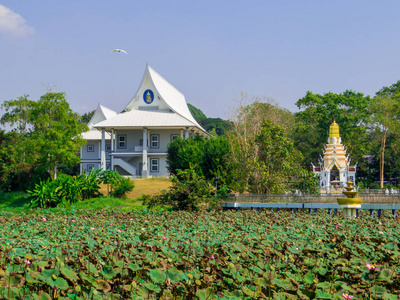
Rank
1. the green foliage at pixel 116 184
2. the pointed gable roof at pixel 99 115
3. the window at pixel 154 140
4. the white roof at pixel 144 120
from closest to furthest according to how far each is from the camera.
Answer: the green foliage at pixel 116 184
the white roof at pixel 144 120
the window at pixel 154 140
the pointed gable roof at pixel 99 115

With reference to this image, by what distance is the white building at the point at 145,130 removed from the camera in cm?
4009

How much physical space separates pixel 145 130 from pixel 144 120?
1.14 m

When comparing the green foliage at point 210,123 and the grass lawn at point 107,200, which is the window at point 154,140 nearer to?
the grass lawn at point 107,200

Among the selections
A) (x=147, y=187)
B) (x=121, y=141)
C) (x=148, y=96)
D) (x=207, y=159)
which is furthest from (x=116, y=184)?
(x=148, y=96)

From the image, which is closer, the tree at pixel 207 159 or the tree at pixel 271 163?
the tree at pixel 271 163

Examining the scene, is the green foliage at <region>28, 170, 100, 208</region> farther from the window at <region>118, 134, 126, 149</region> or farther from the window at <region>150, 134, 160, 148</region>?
the window at <region>118, 134, 126, 149</region>

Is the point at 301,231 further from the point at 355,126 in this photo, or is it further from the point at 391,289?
the point at 355,126

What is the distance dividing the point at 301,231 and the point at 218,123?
224 feet

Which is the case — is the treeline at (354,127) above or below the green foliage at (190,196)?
above

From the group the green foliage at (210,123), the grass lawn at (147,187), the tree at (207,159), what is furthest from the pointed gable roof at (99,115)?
the green foliage at (210,123)

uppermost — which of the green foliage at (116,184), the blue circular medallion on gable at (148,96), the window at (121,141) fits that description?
the blue circular medallion on gable at (148,96)

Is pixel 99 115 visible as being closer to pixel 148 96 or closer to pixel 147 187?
pixel 148 96

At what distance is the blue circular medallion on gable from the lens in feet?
140

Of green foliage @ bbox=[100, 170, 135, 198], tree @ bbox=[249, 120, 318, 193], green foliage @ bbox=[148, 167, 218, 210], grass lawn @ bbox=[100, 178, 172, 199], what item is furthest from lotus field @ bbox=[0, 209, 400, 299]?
grass lawn @ bbox=[100, 178, 172, 199]
